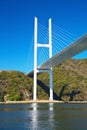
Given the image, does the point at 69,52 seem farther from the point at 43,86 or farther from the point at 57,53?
the point at 43,86

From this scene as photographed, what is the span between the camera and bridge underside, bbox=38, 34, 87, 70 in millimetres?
45300

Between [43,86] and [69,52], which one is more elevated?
[69,52]

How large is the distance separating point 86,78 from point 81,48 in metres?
39.2

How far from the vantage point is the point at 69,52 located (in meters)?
51.8

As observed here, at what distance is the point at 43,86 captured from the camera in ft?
251

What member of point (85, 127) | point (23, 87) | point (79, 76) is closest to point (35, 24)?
point (23, 87)

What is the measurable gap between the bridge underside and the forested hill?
9.98m

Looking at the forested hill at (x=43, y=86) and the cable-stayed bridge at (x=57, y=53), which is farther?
the forested hill at (x=43, y=86)

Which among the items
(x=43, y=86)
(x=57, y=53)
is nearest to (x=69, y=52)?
(x=57, y=53)

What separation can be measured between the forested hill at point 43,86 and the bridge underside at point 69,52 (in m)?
9.98

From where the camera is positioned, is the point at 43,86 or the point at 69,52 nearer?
the point at 69,52

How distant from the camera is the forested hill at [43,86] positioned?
71688 millimetres

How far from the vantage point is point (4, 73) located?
80.0 m

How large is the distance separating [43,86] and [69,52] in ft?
84.3
